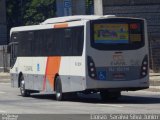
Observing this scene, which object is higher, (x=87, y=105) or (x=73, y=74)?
(x=73, y=74)

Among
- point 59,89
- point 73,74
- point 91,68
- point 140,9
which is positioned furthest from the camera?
point 140,9

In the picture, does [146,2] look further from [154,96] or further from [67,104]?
[67,104]

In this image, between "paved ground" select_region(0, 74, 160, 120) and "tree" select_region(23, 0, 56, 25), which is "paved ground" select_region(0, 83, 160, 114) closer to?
"paved ground" select_region(0, 74, 160, 120)

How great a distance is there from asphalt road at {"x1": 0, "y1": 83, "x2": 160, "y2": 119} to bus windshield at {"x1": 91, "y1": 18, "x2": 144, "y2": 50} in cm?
194

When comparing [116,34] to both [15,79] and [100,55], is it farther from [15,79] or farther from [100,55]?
[15,79]

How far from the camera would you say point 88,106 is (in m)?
24.0

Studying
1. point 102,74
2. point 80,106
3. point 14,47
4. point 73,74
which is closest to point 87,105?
point 80,106

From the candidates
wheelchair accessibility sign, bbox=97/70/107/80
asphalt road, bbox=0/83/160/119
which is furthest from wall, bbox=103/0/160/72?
wheelchair accessibility sign, bbox=97/70/107/80

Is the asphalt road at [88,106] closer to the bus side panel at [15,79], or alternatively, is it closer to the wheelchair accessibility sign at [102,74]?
the wheelchair accessibility sign at [102,74]

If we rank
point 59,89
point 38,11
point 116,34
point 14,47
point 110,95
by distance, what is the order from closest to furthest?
point 116,34, point 110,95, point 59,89, point 14,47, point 38,11

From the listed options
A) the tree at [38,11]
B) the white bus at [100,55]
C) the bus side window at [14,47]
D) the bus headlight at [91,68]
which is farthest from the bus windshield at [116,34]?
the tree at [38,11]

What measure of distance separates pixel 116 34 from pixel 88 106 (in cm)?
303

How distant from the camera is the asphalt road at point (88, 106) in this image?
850 inches

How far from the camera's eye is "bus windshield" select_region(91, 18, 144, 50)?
2553 cm
